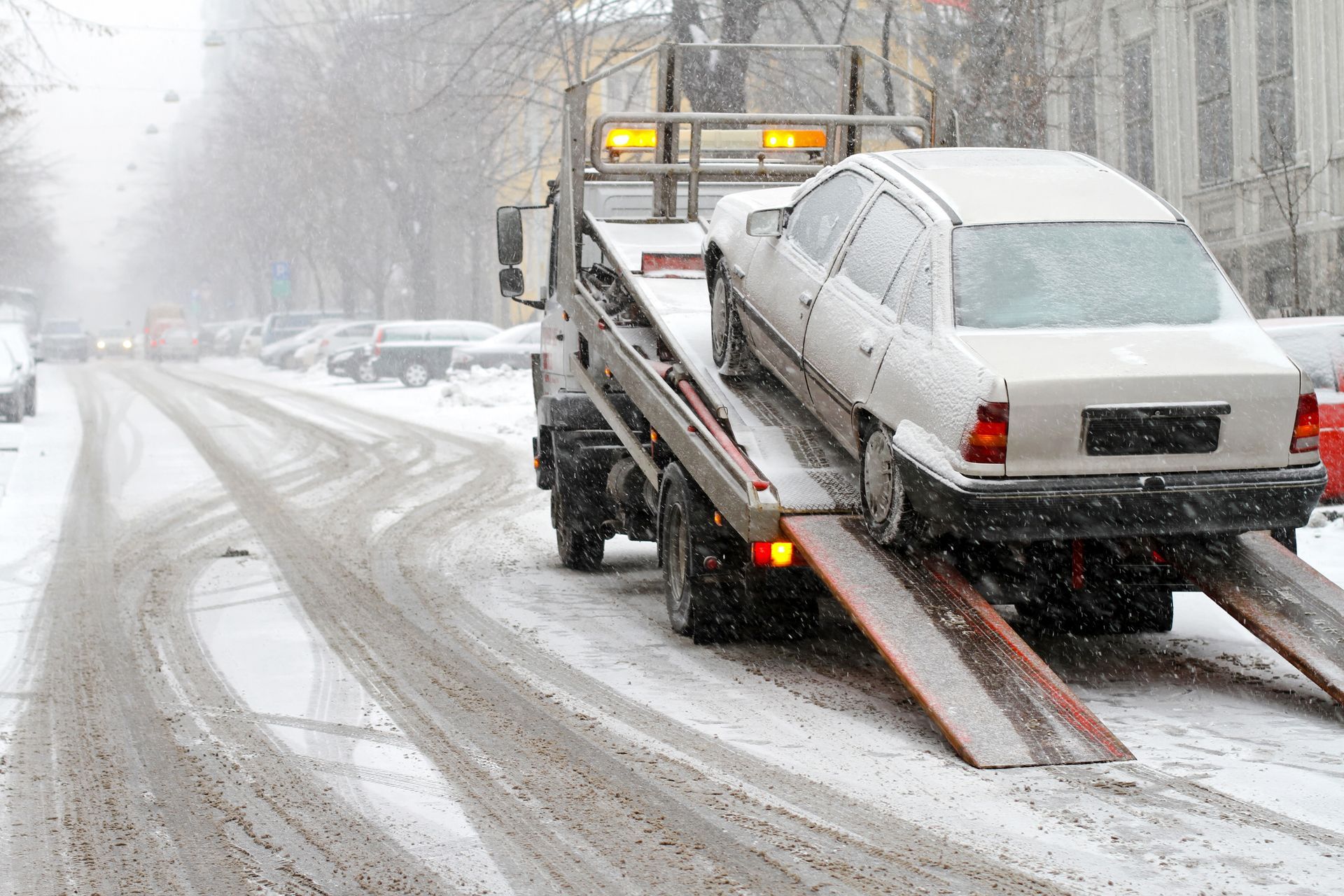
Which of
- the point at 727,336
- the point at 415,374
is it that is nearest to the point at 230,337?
the point at 415,374

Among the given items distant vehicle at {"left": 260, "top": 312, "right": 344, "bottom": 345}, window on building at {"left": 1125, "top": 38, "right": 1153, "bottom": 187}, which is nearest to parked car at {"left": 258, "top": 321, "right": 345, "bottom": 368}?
distant vehicle at {"left": 260, "top": 312, "right": 344, "bottom": 345}

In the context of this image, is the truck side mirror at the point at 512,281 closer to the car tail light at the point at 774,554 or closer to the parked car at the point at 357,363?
the car tail light at the point at 774,554

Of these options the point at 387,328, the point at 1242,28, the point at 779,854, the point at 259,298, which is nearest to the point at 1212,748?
the point at 779,854

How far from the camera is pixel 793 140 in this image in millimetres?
10898

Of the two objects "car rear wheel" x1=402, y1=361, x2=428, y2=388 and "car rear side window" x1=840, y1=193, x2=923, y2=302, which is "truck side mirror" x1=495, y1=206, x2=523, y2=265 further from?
"car rear wheel" x1=402, y1=361, x2=428, y2=388

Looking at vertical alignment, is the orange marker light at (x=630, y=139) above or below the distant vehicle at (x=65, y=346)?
below

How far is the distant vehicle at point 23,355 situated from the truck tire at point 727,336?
18.7 meters

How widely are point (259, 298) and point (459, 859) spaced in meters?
75.5

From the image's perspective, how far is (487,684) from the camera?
7219 mm

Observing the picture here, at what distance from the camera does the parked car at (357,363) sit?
1478 inches

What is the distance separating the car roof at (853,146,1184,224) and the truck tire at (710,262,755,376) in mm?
1173

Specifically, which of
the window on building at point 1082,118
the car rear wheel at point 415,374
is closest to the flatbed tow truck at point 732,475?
the window on building at point 1082,118

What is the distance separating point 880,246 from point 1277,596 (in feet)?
7.46

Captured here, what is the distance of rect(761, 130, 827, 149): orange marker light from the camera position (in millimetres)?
10773
